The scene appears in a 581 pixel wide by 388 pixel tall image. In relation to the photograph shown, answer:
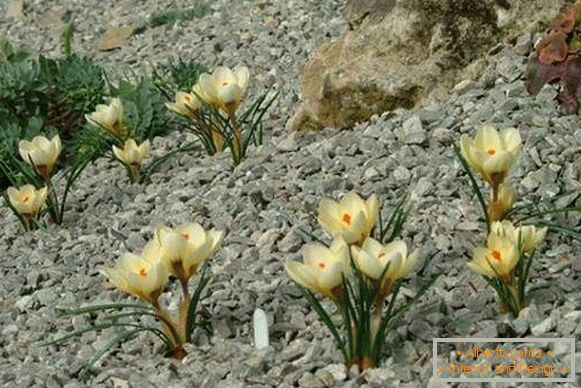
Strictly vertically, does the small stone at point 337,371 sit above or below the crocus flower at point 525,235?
below

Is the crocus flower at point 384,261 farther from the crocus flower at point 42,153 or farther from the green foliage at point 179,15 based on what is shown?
the green foliage at point 179,15

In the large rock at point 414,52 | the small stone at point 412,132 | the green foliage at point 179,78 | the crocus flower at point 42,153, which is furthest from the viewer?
the green foliage at point 179,78

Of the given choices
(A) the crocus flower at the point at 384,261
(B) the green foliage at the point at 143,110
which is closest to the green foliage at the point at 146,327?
(A) the crocus flower at the point at 384,261

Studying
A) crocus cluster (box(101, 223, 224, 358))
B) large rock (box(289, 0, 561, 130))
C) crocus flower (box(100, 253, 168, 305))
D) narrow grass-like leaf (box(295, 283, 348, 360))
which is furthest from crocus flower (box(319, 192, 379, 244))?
large rock (box(289, 0, 561, 130))

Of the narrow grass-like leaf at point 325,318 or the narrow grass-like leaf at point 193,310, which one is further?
the narrow grass-like leaf at point 193,310

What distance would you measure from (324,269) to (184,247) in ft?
1.44

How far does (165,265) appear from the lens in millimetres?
3139

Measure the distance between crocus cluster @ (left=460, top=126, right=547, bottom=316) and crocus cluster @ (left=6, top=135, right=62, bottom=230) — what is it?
1856mm

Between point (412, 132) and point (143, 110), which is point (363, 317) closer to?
point (412, 132)

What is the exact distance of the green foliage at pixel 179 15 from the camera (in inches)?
299

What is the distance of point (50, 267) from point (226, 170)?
82 centimetres

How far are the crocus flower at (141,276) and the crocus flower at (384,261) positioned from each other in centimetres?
52

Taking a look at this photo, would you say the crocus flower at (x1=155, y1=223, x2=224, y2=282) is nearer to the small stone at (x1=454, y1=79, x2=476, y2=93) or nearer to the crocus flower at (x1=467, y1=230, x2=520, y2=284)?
the crocus flower at (x1=467, y1=230, x2=520, y2=284)

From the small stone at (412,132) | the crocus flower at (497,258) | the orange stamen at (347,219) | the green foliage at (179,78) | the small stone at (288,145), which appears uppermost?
the orange stamen at (347,219)
